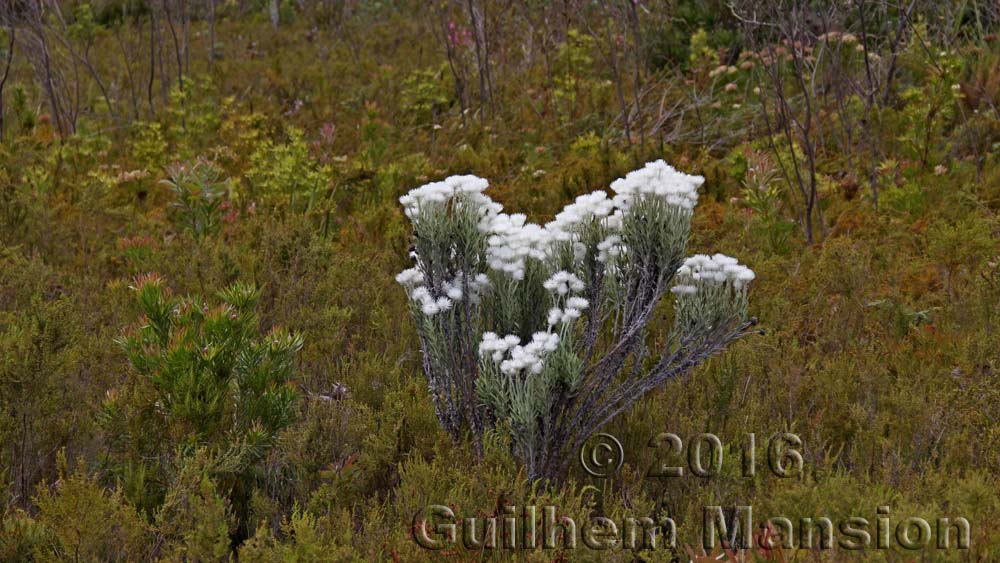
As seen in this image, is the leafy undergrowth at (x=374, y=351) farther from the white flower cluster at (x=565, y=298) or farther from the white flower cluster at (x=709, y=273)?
the white flower cluster at (x=709, y=273)

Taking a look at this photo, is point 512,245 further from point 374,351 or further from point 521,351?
point 374,351

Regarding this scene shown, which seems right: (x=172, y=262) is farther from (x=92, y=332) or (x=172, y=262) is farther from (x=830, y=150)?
(x=830, y=150)

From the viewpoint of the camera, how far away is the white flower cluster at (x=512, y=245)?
9.59ft

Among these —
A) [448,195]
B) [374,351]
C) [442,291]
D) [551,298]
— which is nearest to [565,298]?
[551,298]

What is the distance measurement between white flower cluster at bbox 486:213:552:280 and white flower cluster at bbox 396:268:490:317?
88 millimetres

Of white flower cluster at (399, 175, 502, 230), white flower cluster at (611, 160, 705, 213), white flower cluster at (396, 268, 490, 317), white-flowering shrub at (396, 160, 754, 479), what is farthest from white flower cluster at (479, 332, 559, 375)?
white flower cluster at (611, 160, 705, 213)

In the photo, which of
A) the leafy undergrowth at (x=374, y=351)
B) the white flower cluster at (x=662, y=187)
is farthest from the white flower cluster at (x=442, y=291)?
the white flower cluster at (x=662, y=187)

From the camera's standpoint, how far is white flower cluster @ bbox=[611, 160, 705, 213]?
273cm

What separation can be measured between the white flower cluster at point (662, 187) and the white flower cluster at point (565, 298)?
0.95 feet

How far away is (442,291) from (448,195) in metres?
0.32

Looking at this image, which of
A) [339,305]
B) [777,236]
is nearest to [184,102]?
[339,305]

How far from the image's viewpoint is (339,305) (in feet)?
14.5

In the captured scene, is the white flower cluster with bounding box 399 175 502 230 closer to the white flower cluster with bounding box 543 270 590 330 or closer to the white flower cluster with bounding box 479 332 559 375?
the white flower cluster with bounding box 543 270 590 330

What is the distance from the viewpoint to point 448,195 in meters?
2.87
